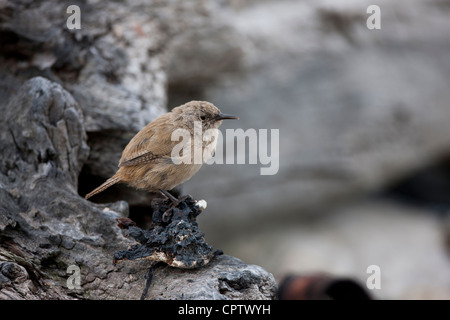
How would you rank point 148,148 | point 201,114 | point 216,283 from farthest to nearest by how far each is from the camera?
point 201,114 < point 148,148 < point 216,283

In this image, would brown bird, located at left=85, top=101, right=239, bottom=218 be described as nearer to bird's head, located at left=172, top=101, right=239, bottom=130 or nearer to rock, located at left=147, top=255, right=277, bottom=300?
bird's head, located at left=172, top=101, right=239, bottom=130

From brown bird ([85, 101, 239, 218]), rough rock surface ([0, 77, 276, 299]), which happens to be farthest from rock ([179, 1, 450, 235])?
rough rock surface ([0, 77, 276, 299])

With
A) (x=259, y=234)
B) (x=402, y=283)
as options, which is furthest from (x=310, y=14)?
(x=402, y=283)

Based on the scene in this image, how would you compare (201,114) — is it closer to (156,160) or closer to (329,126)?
(156,160)

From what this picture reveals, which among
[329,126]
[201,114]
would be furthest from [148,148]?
[329,126]

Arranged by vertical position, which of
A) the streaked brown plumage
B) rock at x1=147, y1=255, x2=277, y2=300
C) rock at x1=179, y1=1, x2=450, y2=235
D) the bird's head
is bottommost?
rock at x1=147, y1=255, x2=277, y2=300
